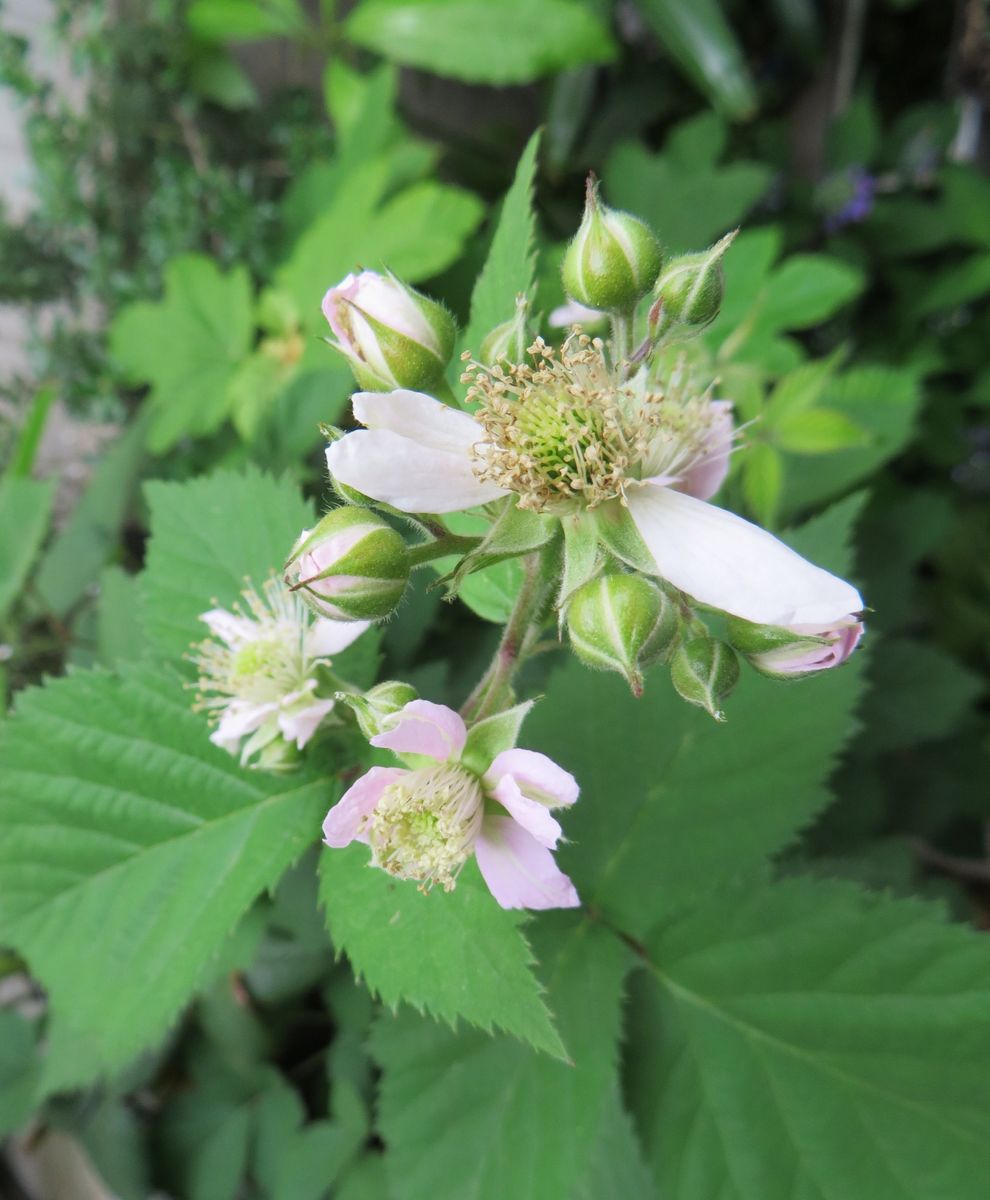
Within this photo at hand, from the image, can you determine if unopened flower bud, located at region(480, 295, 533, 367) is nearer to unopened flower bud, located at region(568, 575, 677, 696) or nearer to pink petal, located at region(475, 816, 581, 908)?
unopened flower bud, located at region(568, 575, 677, 696)

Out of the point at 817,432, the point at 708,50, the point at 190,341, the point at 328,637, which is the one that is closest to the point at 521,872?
the point at 328,637

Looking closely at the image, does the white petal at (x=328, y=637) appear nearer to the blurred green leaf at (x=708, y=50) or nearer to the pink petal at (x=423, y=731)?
the pink petal at (x=423, y=731)

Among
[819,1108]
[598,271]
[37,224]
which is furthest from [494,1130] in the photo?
[37,224]

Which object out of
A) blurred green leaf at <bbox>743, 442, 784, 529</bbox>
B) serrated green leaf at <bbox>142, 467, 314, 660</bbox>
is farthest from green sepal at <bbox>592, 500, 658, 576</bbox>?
blurred green leaf at <bbox>743, 442, 784, 529</bbox>

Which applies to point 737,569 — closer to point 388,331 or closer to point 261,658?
point 388,331

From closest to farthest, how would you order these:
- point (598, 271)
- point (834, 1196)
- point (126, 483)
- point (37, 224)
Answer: point (598, 271), point (834, 1196), point (126, 483), point (37, 224)

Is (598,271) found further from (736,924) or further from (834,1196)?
(834,1196)
